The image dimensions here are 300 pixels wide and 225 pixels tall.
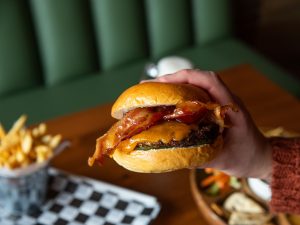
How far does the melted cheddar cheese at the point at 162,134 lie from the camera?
3.19ft

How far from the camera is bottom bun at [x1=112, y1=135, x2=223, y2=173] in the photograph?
96cm

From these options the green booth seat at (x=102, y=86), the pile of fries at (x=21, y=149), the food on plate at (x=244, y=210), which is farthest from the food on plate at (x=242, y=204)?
the green booth seat at (x=102, y=86)

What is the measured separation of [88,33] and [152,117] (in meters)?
1.54

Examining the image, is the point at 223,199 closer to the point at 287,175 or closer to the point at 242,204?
the point at 242,204

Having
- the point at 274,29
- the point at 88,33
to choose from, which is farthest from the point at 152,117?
the point at 274,29

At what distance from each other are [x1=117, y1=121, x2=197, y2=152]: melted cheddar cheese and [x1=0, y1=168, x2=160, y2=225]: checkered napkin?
1.21ft

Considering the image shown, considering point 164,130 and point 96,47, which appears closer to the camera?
point 164,130

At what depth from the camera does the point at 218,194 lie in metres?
1.32

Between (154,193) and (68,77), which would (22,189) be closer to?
(154,193)

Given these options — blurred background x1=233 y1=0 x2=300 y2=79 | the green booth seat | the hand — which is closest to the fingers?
the hand

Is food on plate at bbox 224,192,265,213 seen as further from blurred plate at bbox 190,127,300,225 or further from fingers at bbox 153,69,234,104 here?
fingers at bbox 153,69,234,104

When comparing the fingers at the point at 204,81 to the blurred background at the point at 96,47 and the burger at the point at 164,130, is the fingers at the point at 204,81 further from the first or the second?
the blurred background at the point at 96,47

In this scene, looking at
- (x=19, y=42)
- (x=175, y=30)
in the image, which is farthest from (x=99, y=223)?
(x=175, y=30)

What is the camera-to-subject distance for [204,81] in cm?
111
